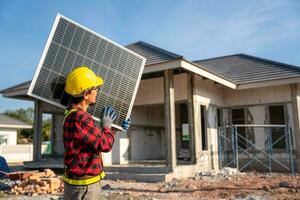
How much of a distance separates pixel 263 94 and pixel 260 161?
10.5 ft

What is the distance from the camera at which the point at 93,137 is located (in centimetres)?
283

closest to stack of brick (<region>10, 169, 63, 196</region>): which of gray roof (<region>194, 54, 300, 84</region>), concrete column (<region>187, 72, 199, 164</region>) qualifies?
concrete column (<region>187, 72, 199, 164</region>)

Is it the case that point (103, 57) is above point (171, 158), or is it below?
above

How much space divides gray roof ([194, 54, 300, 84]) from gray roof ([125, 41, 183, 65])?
268cm

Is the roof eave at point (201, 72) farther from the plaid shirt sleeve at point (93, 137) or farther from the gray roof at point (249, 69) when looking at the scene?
the plaid shirt sleeve at point (93, 137)

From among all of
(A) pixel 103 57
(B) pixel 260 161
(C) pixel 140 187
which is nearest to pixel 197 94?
(B) pixel 260 161

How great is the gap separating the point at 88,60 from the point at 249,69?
10907 mm

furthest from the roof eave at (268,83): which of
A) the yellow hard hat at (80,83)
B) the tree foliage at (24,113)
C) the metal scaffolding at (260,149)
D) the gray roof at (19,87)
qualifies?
the tree foliage at (24,113)

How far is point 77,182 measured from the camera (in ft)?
9.59

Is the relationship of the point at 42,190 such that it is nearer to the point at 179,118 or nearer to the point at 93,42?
the point at 93,42

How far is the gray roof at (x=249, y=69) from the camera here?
15164 mm

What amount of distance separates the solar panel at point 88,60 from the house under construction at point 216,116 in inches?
143

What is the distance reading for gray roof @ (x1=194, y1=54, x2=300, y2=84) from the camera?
15164 millimetres

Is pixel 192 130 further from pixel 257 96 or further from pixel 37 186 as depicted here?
pixel 37 186
